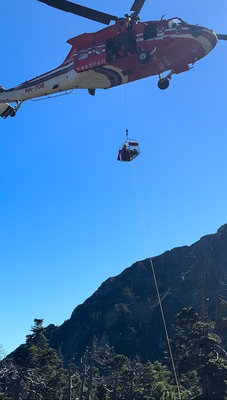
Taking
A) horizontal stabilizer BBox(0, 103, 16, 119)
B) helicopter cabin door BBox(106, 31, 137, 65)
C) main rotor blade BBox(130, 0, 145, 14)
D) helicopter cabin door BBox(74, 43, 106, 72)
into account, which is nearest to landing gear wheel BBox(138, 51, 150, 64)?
helicopter cabin door BBox(106, 31, 137, 65)

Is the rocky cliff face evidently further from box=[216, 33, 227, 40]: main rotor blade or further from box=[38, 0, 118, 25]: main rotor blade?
box=[38, 0, 118, 25]: main rotor blade

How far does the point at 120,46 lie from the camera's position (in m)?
19.9

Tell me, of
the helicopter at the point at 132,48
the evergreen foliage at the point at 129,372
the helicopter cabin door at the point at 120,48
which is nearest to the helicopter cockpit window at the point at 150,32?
the helicopter at the point at 132,48

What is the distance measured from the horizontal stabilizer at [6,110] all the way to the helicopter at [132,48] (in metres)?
6.86

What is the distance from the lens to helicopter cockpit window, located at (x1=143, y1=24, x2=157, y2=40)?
63.5 ft

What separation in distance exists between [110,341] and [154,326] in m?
13.1

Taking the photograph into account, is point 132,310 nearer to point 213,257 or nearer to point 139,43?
point 213,257

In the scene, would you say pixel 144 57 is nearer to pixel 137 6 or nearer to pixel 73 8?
pixel 137 6

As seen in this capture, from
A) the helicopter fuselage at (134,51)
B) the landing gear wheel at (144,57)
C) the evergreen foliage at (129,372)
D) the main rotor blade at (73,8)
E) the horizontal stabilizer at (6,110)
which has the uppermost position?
the horizontal stabilizer at (6,110)

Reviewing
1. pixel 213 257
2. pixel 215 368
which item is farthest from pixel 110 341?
pixel 215 368

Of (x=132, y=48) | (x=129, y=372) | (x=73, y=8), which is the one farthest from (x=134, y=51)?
(x=129, y=372)

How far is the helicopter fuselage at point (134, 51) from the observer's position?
62.8 ft

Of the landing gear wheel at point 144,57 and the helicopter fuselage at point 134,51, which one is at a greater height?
the helicopter fuselage at point 134,51

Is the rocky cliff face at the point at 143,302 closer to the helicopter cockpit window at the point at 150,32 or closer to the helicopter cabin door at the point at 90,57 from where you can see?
the helicopter cabin door at the point at 90,57
